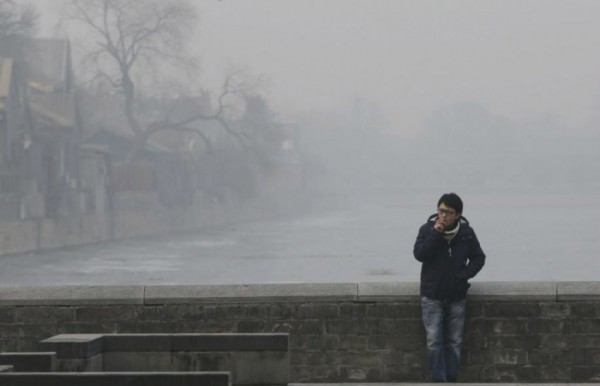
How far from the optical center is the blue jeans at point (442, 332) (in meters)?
9.23

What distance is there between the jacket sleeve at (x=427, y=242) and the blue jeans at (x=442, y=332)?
538mm

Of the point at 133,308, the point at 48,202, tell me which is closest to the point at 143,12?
the point at 48,202

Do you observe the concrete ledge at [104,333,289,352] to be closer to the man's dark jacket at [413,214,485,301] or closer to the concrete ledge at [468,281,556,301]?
the man's dark jacket at [413,214,485,301]

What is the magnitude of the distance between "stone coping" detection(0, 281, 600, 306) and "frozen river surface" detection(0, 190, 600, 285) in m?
61.1

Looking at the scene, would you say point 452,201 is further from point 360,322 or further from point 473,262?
point 360,322

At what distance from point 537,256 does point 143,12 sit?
39.6 meters

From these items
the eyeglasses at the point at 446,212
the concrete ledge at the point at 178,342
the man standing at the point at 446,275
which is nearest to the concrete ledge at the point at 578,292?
the man standing at the point at 446,275

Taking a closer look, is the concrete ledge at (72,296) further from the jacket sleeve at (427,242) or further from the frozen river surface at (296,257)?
the frozen river surface at (296,257)

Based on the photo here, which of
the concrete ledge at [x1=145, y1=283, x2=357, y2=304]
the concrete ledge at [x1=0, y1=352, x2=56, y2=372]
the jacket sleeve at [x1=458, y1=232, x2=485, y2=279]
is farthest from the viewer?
the concrete ledge at [x1=145, y1=283, x2=357, y2=304]

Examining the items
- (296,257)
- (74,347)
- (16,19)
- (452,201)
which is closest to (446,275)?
(452,201)

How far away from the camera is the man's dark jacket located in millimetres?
8773

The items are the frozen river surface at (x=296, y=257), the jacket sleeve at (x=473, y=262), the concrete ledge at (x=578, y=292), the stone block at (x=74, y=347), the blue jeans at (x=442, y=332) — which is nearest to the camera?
the stone block at (x=74, y=347)

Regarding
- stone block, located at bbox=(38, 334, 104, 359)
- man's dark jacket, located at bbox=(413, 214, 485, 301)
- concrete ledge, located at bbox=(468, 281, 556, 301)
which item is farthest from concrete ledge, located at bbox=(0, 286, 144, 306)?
concrete ledge, located at bbox=(468, 281, 556, 301)

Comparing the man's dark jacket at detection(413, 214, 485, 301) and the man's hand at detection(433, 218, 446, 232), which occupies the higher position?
the man's hand at detection(433, 218, 446, 232)
